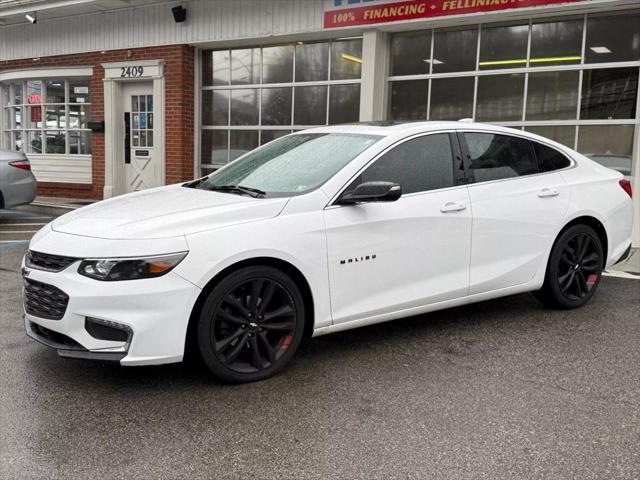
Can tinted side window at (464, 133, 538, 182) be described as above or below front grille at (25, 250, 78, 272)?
above

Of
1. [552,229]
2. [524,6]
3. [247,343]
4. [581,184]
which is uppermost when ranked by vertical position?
[524,6]

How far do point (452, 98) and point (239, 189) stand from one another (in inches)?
258

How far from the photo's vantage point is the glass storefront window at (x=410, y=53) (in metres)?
10.2

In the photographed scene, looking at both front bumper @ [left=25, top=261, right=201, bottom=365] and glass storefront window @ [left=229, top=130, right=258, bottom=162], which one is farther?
glass storefront window @ [left=229, top=130, right=258, bottom=162]

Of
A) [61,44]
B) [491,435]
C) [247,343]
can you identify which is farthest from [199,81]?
[491,435]

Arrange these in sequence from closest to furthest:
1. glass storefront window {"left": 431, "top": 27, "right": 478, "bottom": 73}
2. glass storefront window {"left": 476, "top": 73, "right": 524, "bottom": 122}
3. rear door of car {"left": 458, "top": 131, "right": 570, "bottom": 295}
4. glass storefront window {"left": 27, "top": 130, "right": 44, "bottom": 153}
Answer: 1. rear door of car {"left": 458, "top": 131, "right": 570, "bottom": 295}
2. glass storefront window {"left": 476, "top": 73, "right": 524, "bottom": 122}
3. glass storefront window {"left": 431, "top": 27, "right": 478, "bottom": 73}
4. glass storefront window {"left": 27, "top": 130, "right": 44, "bottom": 153}

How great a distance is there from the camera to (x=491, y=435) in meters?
3.20

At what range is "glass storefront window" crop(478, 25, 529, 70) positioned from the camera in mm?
9438

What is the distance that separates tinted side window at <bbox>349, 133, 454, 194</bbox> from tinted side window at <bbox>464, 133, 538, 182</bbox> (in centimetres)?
25

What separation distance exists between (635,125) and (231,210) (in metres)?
6.90

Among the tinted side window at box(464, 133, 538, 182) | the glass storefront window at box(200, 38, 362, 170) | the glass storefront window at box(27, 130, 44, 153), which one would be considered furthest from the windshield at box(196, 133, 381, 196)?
the glass storefront window at box(27, 130, 44, 153)

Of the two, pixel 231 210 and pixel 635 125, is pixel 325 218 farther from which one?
pixel 635 125

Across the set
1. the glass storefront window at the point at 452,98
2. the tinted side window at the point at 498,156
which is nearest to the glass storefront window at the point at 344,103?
the glass storefront window at the point at 452,98

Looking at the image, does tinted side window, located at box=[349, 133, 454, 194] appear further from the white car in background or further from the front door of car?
the white car in background
